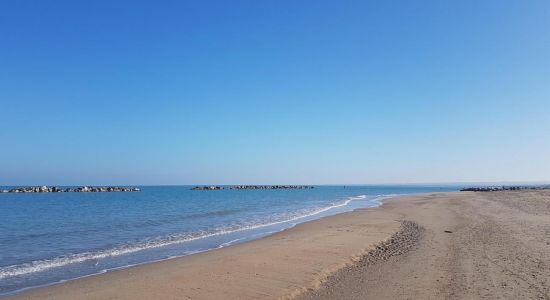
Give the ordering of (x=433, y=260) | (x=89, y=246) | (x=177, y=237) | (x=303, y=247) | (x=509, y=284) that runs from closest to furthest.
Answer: (x=509, y=284) < (x=433, y=260) < (x=303, y=247) < (x=89, y=246) < (x=177, y=237)

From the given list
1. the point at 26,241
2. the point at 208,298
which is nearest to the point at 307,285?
the point at 208,298

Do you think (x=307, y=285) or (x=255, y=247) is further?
(x=255, y=247)

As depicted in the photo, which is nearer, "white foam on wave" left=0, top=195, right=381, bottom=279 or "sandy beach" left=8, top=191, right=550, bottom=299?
"sandy beach" left=8, top=191, right=550, bottom=299

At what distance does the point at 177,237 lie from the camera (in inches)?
792

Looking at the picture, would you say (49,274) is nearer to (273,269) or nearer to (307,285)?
(273,269)

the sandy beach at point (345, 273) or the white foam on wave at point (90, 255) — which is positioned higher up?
the sandy beach at point (345, 273)

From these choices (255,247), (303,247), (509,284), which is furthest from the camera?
(255,247)

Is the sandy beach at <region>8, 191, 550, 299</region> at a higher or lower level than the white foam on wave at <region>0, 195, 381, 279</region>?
higher

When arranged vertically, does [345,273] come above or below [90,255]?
above

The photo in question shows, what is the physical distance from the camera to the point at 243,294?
28.3 ft

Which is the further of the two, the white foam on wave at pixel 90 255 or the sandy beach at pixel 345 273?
the white foam on wave at pixel 90 255

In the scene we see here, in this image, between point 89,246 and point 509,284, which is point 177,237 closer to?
point 89,246

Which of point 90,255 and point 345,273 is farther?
point 90,255

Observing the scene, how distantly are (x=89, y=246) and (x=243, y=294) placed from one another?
11572 mm
